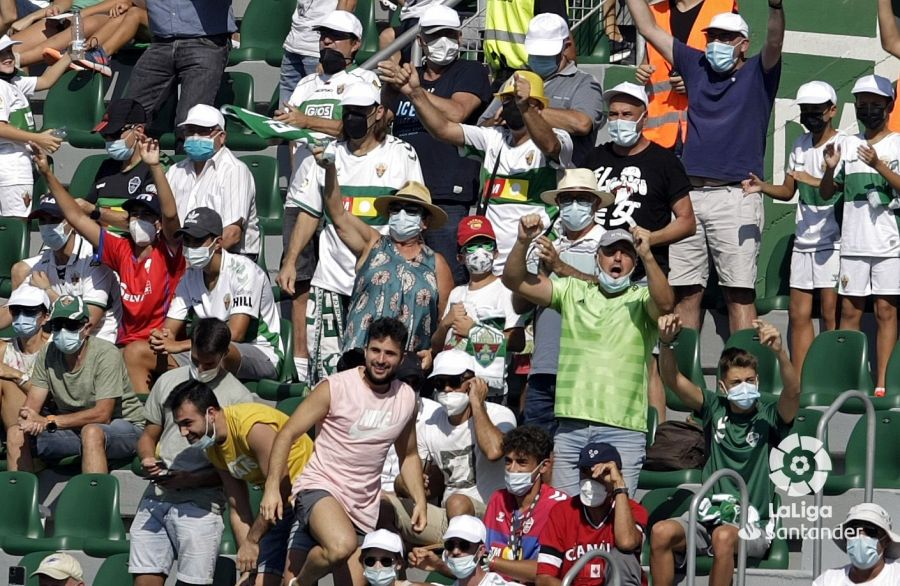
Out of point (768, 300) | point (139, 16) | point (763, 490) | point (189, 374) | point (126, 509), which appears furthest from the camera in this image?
point (139, 16)

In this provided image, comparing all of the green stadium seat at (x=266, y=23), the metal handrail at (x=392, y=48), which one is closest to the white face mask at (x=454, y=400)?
the metal handrail at (x=392, y=48)

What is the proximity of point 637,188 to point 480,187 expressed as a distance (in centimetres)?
95

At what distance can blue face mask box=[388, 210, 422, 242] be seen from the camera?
1076 centimetres

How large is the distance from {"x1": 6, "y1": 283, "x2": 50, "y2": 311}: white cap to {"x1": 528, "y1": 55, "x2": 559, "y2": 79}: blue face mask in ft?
9.55

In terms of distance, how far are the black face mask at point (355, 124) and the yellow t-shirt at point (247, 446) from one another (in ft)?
6.71

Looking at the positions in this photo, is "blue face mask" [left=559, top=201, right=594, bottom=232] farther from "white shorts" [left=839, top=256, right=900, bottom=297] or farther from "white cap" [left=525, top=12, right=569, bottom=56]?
"white shorts" [left=839, top=256, right=900, bottom=297]

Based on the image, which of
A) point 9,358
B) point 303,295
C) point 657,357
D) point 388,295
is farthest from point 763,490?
point 9,358

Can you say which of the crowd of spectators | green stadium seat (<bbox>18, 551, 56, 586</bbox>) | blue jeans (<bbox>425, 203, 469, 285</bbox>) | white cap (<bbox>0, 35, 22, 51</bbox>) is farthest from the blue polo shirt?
white cap (<bbox>0, 35, 22, 51</bbox>)

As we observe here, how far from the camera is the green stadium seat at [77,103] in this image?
13781 mm

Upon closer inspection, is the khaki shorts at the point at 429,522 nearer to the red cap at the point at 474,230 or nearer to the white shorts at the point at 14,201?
the red cap at the point at 474,230

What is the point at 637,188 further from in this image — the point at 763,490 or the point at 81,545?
the point at 81,545

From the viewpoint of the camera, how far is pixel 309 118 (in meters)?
11.6

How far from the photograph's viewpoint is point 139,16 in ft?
45.3

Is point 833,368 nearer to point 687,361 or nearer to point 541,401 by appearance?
point 687,361
